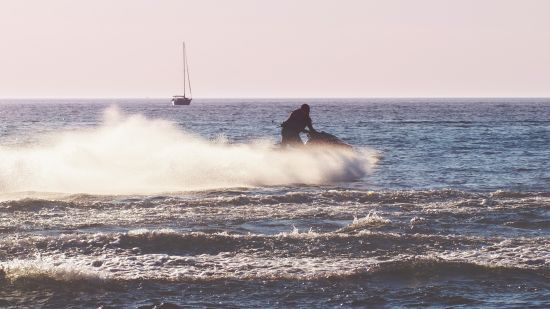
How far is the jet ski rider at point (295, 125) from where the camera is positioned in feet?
86.0

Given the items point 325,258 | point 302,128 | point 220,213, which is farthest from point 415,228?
point 302,128

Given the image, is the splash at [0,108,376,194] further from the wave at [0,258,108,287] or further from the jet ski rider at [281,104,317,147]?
the wave at [0,258,108,287]

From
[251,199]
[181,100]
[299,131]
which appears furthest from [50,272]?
[181,100]

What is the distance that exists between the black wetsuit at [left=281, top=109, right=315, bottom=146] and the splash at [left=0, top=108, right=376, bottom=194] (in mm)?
425

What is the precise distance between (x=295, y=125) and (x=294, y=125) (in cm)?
3

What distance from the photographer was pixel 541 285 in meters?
10.7

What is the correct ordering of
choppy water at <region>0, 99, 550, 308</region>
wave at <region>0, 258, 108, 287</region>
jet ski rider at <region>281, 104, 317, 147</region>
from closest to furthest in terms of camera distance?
1. choppy water at <region>0, 99, 550, 308</region>
2. wave at <region>0, 258, 108, 287</region>
3. jet ski rider at <region>281, 104, 317, 147</region>

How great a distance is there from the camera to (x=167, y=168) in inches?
1017

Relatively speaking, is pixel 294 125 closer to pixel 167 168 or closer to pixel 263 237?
pixel 167 168

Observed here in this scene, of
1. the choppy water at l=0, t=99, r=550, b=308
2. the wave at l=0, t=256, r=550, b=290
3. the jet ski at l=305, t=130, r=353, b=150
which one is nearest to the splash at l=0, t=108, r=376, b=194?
the choppy water at l=0, t=99, r=550, b=308

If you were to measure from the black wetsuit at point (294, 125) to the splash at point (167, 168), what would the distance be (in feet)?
1.39

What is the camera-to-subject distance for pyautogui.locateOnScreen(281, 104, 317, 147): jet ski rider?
2622cm

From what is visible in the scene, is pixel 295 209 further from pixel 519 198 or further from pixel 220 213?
pixel 519 198

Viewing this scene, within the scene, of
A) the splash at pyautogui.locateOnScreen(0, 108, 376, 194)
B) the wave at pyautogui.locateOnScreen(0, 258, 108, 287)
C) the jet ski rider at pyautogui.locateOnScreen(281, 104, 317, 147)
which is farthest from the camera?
the jet ski rider at pyautogui.locateOnScreen(281, 104, 317, 147)
